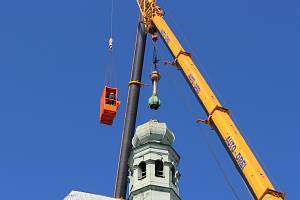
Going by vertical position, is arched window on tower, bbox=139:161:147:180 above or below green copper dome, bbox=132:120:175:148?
below

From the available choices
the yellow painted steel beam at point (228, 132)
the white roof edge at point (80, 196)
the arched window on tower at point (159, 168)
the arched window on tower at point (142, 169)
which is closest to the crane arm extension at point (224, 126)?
the yellow painted steel beam at point (228, 132)

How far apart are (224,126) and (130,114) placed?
1745cm

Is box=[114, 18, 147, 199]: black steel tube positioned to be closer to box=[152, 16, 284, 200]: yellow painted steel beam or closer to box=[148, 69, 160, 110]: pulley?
box=[148, 69, 160, 110]: pulley

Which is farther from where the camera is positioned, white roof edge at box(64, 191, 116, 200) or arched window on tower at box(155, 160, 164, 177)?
arched window on tower at box(155, 160, 164, 177)

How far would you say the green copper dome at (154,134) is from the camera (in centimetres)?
4394

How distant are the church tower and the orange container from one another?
23.4 feet

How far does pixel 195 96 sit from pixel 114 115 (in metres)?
12.0

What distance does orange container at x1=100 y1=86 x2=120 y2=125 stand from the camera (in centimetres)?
5170

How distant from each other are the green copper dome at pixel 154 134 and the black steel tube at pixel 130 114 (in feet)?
14.1

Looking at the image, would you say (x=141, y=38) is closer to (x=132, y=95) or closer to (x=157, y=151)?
(x=132, y=95)

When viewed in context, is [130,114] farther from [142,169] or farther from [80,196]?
[80,196]

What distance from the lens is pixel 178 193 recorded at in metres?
42.3

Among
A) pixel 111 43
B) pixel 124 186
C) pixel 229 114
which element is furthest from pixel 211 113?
pixel 111 43

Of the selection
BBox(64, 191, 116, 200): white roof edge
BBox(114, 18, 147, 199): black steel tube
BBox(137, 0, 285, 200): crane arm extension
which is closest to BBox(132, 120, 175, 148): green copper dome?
BBox(137, 0, 285, 200): crane arm extension
